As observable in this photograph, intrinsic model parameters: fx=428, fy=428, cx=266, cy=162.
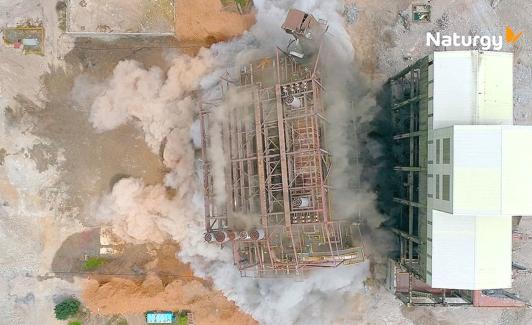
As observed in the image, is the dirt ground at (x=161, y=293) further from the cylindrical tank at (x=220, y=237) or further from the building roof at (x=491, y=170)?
the building roof at (x=491, y=170)

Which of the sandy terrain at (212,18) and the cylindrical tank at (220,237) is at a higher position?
the sandy terrain at (212,18)

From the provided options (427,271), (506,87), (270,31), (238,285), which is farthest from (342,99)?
(238,285)

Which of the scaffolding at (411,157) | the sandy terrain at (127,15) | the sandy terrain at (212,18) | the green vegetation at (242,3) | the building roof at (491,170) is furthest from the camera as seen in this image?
the sandy terrain at (127,15)

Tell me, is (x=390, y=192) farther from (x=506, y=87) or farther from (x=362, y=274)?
(x=506, y=87)

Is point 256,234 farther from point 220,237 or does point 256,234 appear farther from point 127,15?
point 127,15

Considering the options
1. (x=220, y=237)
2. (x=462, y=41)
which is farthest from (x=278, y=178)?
(x=462, y=41)

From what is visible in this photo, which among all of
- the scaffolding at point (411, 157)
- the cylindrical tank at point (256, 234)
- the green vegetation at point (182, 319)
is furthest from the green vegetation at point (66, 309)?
the scaffolding at point (411, 157)

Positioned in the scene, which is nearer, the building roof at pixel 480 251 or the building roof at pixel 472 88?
the building roof at pixel 480 251

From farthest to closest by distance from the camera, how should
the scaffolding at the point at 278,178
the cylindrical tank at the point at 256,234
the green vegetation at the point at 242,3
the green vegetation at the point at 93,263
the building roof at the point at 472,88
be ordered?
the green vegetation at the point at 93,263, the green vegetation at the point at 242,3, the scaffolding at the point at 278,178, the cylindrical tank at the point at 256,234, the building roof at the point at 472,88
